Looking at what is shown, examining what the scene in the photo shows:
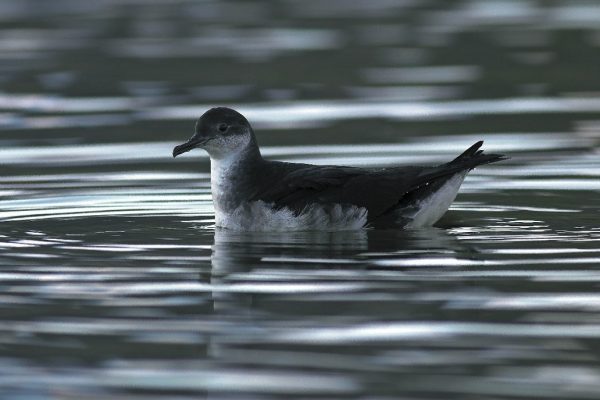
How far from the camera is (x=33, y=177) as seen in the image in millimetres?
15828

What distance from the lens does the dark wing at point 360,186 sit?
12.9 m

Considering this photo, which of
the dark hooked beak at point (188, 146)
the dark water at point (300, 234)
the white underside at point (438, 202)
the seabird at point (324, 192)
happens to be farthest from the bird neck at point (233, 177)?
the white underside at point (438, 202)

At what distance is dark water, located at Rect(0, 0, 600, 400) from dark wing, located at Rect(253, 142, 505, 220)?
268 millimetres

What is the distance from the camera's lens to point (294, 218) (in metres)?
13.0

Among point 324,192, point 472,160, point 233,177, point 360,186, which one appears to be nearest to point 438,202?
point 472,160

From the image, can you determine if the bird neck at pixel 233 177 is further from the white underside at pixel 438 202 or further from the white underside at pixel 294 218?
the white underside at pixel 438 202

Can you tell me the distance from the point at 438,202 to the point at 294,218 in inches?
44.6

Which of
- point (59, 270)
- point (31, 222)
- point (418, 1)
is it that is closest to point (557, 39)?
point (418, 1)

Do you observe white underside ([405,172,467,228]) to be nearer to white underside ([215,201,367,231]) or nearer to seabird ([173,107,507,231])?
seabird ([173,107,507,231])

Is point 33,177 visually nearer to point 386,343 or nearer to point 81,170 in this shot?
point 81,170

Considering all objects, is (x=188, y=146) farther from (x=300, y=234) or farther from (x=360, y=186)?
(x=360, y=186)

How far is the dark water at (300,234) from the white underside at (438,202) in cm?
15

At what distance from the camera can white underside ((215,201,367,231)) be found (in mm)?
12977

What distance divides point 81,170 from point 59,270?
4788 millimetres
